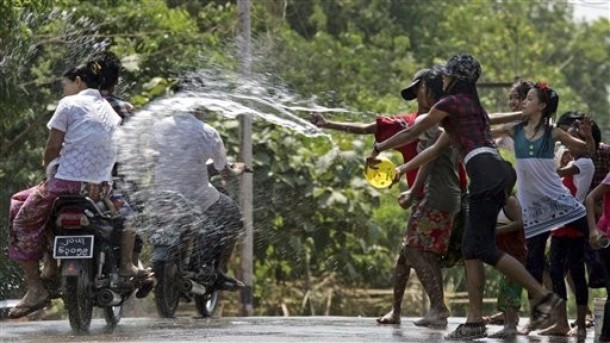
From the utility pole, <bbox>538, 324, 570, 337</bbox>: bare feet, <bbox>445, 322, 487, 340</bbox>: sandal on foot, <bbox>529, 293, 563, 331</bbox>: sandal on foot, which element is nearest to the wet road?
<bbox>445, 322, 487, 340</bbox>: sandal on foot

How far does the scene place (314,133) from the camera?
13.9 metres

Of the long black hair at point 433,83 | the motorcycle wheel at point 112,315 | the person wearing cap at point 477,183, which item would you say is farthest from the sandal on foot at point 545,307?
the motorcycle wheel at point 112,315

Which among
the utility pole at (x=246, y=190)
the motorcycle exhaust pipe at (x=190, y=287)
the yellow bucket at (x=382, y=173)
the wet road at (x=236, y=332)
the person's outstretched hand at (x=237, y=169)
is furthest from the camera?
the utility pole at (x=246, y=190)

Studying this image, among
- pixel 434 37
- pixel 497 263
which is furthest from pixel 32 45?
pixel 434 37

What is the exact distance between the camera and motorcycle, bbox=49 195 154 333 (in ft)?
37.4

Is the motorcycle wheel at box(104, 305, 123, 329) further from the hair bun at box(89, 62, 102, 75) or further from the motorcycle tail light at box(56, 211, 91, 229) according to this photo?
the hair bun at box(89, 62, 102, 75)

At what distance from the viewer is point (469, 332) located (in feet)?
34.8

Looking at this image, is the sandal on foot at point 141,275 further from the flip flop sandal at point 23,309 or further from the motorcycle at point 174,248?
the flip flop sandal at point 23,309

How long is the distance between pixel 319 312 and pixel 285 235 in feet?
6.33

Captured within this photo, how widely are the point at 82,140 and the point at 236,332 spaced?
5.37ft

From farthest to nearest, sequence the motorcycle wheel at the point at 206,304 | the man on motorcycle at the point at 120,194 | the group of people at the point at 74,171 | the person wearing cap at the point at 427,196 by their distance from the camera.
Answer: the motorcycle wheel at the point at 206,304
the man on motorcycle at the point at 120,194
the person wearing cap at the point at 427,196
the group of people at the point at 74,171

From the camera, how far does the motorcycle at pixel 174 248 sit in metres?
A: 12.9

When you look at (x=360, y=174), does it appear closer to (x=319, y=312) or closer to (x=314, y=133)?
(x=319, y=312)

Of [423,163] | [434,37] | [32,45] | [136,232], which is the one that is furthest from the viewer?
[434,37]
